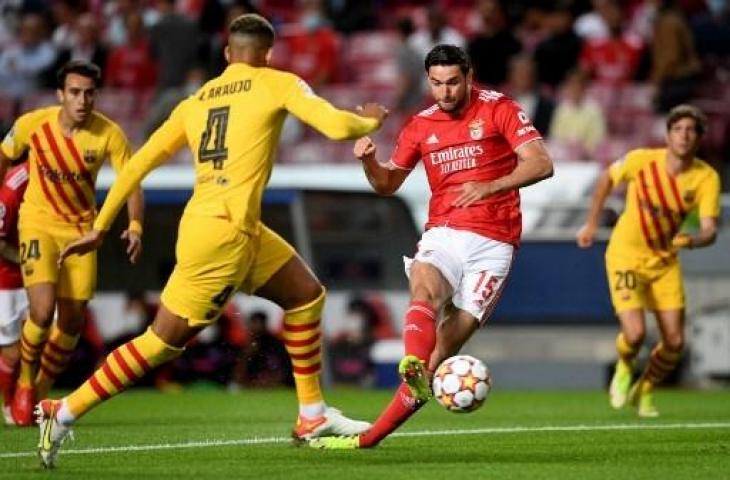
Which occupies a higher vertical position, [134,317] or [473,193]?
[473,193]

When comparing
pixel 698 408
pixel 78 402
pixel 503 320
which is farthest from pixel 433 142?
pixel 503 320

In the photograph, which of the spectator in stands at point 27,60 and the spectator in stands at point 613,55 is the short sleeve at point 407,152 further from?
the spectator in stands at point 27,60

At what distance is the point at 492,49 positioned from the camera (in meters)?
22.9

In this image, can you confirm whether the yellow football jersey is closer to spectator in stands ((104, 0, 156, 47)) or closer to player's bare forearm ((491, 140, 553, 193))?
player's bare forearm ((491, 140, 553, 193))

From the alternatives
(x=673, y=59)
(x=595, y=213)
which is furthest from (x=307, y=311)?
(x=673, y=59)

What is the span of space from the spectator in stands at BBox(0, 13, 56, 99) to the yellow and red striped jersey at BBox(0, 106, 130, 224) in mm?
11322

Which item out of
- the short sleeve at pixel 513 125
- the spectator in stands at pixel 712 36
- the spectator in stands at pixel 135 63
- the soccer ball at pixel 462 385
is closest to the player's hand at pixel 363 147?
the short sleeve at pixel 513 125

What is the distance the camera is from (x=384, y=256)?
22328 millimetres

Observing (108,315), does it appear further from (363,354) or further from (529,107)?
(529,107)

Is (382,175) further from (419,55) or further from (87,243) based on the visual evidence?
(419,55)

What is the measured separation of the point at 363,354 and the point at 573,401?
4.34m

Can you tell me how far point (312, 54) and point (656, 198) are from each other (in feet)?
30.1

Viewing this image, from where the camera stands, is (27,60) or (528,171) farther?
(27,60)

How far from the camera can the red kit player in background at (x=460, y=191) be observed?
1101cm
